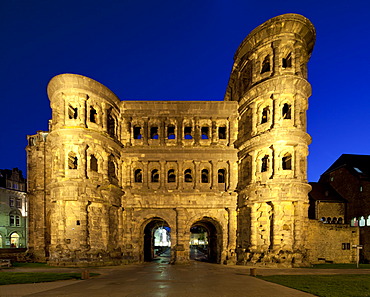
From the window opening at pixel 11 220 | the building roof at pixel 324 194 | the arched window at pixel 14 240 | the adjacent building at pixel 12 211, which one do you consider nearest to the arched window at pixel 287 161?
the building roof at pixel 324 194

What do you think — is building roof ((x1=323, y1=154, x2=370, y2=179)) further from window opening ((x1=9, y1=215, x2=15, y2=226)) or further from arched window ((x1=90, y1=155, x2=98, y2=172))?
window opening ((x1=9, y1=215, x2=15, y2=226))

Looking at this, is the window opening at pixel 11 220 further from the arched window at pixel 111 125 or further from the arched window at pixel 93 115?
the arched window at pixel 93 115

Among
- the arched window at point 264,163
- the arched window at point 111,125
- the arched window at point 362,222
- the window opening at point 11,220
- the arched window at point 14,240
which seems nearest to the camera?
the arched window at point 264,163

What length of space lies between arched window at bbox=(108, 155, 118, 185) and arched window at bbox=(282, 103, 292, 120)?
18.5 meters

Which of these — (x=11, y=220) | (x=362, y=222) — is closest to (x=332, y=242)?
(x=362, y=222)

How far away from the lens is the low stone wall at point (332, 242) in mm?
26562

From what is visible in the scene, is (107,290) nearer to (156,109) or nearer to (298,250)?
(298,250)

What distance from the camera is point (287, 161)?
24.3 meters

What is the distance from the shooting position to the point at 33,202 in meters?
30.4

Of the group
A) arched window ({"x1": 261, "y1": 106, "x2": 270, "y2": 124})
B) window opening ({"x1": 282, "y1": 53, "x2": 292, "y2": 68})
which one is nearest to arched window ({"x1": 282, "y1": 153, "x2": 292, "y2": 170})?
arched window ({"x1": 261, "y1": 106, "x2": 270, "y2": 124})

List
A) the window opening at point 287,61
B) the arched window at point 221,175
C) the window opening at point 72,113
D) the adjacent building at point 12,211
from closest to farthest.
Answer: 1. the window opening at point 287,61
2. the window opening at point 72,113
3. the arched window at point 221,175
4. the adjacent building at point 12,211

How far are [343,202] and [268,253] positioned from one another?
2014 cm

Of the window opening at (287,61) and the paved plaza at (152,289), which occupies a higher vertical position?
the window opening at (287,61)

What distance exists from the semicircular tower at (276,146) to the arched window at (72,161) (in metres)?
17.4
